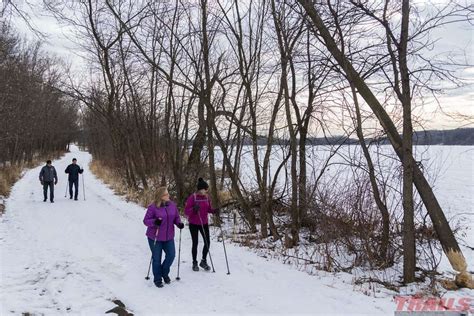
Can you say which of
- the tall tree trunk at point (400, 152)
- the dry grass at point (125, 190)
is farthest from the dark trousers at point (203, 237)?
the dry grass at point (125, 190)

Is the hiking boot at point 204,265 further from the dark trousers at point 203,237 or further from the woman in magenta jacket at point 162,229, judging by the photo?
the woman in magenta jacket at point 162,229

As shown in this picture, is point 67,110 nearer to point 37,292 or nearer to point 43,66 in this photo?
point 43,66

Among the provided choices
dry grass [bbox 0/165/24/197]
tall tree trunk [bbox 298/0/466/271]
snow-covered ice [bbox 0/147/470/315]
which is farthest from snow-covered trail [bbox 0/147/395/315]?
dry grass [bbox 0/165/24/197]

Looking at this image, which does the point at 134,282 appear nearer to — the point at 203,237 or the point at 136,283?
the point at 136,283

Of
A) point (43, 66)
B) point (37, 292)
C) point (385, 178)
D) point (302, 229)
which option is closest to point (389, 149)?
point (385, 178)

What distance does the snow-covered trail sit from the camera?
593cm

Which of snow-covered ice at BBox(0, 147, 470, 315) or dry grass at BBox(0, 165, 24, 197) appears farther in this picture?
dry grass at BBox(0, 165, 24, 197)

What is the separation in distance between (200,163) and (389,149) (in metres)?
9.55

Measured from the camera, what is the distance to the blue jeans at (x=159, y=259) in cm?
684

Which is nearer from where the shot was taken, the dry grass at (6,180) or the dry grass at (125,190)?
the dry grass at (125,190)

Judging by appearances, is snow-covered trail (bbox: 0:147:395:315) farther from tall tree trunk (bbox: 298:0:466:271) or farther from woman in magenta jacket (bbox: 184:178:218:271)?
tall tree trunk (bbox: 298:0:466:271)

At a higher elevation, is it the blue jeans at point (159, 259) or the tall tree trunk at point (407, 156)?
the tall tree trunk at point (407, 156)

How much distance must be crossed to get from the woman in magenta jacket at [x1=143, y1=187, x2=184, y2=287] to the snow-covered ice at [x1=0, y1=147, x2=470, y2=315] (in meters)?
0.40

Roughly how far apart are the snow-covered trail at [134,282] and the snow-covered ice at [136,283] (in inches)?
0.6
